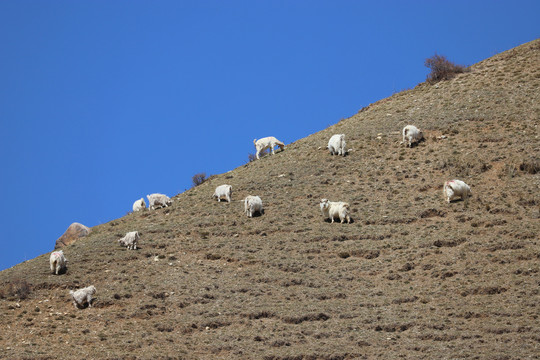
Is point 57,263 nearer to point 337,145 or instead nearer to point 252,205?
point 252,205

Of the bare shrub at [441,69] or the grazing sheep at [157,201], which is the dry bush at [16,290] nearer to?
the grazing sheep at [157,201]

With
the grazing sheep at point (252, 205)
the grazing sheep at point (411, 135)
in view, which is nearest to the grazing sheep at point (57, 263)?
the grazing sheep at point (252, 205)

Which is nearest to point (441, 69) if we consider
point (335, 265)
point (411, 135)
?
point (411, 135)

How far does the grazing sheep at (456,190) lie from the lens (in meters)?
37.9

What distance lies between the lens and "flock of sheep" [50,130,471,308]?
30.4 metres

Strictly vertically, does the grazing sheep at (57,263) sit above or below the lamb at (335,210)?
below

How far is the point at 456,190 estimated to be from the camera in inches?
1492

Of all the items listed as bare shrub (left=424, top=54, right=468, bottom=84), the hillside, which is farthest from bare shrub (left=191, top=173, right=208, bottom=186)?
bare shrub (left=424, top=54, right=468, bottom=84)

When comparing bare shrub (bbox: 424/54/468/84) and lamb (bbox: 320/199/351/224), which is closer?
lamb (bbox: 320/199/351/224)

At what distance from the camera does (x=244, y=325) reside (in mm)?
27984

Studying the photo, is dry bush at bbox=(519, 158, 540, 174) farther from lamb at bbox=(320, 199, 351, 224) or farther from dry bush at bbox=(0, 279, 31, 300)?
dry bush at bbox=(0, 279, 31, 300)

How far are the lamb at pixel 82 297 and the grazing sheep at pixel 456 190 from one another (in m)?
19.1

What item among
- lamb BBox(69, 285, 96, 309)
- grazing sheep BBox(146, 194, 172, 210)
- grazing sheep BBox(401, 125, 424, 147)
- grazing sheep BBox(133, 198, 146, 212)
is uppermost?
grazing sheep BBox(401, 125, 424, 147)

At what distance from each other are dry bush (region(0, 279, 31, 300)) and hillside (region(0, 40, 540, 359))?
0.08 m
